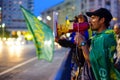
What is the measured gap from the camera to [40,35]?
19.9 ft

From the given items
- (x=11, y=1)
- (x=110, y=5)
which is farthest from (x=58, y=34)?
(x=11, y=1)

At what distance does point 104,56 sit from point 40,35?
6.73ft

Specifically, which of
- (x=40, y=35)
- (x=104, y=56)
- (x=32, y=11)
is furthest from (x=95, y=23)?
(x=32, y=11)

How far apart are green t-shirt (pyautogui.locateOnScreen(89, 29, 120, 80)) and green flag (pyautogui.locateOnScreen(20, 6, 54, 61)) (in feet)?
5.90

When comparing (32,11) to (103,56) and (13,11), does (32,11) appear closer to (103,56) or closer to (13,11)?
(13,11)

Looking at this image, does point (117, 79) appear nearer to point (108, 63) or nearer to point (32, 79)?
point (108, 63)

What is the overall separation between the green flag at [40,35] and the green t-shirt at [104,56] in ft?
5.90

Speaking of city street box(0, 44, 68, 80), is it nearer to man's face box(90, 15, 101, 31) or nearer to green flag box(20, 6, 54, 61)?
green flag box(20, 6, 54, 61)

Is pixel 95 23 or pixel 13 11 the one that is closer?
pixel 95 23

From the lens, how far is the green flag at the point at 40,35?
5953 millimetres

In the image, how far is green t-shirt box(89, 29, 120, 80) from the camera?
4.13m

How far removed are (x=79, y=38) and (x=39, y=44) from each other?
4.67ft

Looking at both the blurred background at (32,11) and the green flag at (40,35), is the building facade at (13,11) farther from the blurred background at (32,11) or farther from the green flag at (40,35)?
the green flag at (40,35)

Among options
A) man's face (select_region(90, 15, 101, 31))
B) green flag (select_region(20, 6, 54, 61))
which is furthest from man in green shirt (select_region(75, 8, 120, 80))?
green flag (select_region(20, 6, 54, 61))
